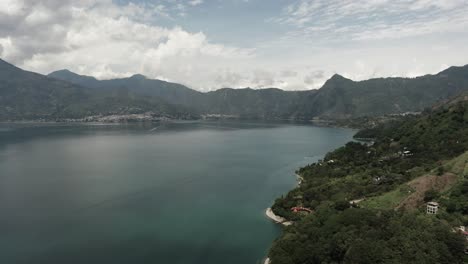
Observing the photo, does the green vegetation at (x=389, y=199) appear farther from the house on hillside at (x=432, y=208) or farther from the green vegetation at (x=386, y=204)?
the house on hillside at (x=432, y=208)

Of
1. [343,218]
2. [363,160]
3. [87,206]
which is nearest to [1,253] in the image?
[87,206]

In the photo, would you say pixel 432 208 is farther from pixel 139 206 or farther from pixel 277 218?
pixel 139 206

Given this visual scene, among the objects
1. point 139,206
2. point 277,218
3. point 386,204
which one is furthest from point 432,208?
point 139,206

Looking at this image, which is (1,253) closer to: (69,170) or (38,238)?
(38,238)

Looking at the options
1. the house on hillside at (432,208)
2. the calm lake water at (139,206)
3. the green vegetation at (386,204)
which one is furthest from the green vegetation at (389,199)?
the calm lake water at (139,206)

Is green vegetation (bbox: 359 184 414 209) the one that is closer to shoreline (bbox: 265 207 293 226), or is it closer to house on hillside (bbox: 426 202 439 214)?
house on hillside (bbox: 426 202 439 214)

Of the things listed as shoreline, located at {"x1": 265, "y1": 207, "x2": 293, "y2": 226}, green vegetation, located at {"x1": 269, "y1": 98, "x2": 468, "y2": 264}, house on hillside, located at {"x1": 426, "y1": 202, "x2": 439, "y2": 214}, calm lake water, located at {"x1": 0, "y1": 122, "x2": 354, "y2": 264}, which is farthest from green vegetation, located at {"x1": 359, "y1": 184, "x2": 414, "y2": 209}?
calm lake water, located at {"x1": 0, "y1": 122, "x2": 354, "y2": 264}
